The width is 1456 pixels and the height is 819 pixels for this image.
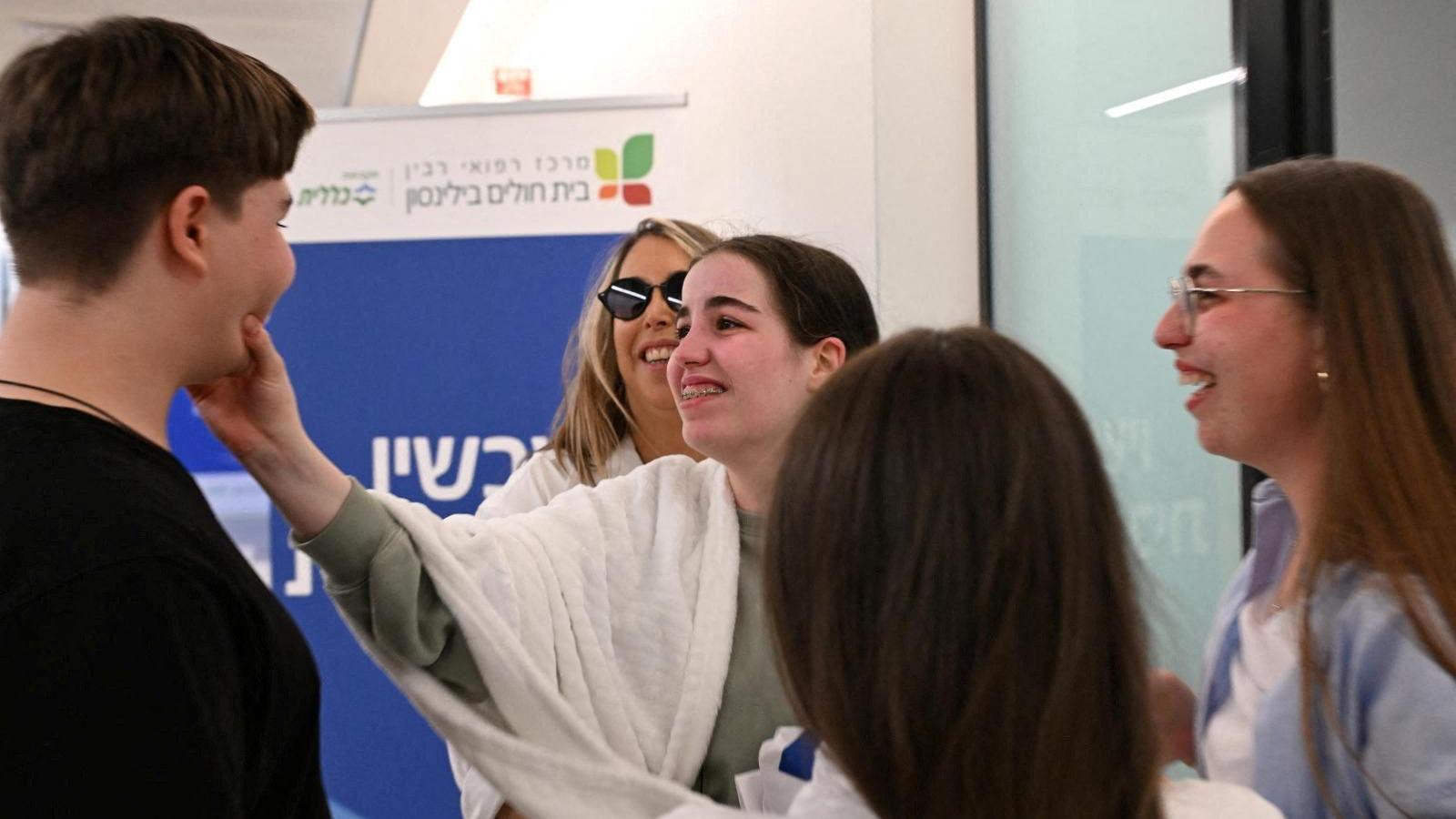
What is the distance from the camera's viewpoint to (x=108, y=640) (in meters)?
0.94

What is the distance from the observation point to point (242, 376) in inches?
59.4

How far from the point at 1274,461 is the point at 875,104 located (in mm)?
2802

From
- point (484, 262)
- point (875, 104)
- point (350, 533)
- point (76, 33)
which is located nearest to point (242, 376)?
point (350, 533)

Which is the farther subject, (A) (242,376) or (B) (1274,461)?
(B) (1274,461)

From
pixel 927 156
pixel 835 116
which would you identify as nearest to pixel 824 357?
pixel 927 156

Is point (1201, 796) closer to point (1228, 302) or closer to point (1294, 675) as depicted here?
point (1294, 675)

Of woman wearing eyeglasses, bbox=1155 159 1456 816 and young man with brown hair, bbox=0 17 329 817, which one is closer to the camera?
young man with brown hair, bbox=0 17 329 817

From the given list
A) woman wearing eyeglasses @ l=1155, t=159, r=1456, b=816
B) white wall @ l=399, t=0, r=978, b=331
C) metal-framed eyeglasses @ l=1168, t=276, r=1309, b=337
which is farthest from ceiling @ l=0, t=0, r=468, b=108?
woman wearing eyeglasses @ l=1155, t=159, r=1456, b=816

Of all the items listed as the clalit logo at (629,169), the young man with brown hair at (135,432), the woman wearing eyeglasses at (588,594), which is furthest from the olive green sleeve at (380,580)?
the clalit logo at (629,169)

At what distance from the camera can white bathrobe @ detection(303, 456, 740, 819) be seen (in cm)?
159

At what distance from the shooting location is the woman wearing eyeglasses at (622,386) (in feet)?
8.89

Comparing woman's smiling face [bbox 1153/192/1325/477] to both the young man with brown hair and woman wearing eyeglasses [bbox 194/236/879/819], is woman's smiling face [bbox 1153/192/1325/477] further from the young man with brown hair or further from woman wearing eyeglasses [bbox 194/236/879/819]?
the young man with brown hair

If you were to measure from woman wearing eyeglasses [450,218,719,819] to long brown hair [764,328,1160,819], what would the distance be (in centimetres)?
170

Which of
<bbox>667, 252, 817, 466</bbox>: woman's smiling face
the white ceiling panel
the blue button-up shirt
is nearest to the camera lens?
the blue button-up shirt
